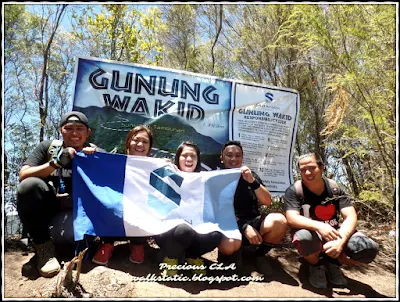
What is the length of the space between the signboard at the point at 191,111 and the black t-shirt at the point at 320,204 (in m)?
1.44

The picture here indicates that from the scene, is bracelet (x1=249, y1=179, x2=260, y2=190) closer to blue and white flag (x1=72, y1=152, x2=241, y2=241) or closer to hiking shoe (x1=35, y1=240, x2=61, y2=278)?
blue and white flag (x1=72, y1=152, x2=241, y2=241)

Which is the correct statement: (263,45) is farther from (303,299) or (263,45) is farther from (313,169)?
(303,299)

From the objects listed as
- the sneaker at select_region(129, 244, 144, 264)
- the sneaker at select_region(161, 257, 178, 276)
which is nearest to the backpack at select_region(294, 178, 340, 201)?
the sneaker at select_region(161, 257, 178, 276)

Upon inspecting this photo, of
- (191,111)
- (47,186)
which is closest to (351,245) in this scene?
(191,111)

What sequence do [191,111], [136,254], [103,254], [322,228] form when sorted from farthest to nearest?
[191,111]
[136,254]
[103,254]
[322,228]

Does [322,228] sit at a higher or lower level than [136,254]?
higher

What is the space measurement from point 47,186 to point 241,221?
1972 millimetres

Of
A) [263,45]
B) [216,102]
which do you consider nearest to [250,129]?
[216,102]

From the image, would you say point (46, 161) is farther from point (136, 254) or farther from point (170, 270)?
point (170, 270)

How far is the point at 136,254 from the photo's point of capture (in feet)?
10.3

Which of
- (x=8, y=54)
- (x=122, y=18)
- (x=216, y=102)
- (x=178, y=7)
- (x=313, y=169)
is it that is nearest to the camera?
(x=313, y=169)

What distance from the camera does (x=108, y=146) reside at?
4.18 m

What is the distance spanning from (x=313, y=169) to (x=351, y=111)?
2.04 metres

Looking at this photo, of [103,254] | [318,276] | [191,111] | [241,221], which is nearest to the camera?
[318,276]
